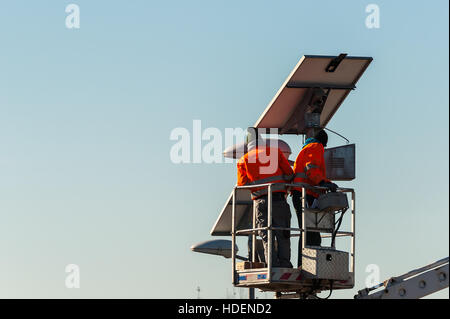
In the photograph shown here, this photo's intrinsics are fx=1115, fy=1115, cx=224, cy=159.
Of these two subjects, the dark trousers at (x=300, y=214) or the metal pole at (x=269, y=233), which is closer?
the metal pole at (x=269, y=233)

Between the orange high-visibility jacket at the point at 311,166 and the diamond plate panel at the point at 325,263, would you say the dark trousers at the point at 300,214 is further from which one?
the diamond plate panel at the point at 325,263

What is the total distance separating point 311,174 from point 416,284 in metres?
2.99

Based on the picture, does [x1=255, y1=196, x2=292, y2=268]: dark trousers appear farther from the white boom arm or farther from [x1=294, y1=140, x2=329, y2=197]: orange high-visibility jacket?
the white boom arm

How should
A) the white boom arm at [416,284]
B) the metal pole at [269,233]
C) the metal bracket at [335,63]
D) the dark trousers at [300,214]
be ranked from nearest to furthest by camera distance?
the white boom arm at [416,284], the metal pole at [269,233], the dark trousers at [300,214], the metal bracket at [335,63]

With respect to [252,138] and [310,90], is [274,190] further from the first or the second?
[310,90]

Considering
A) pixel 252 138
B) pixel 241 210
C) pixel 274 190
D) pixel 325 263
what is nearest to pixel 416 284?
pixel 325 263

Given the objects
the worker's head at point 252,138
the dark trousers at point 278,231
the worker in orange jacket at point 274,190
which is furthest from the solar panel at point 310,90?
the dark trousers at point 278,231

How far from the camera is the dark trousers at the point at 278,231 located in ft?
60.9

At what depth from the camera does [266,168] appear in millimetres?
18656

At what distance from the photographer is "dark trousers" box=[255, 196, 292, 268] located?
1856cm

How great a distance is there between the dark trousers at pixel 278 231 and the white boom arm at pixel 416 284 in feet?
6.37
